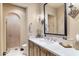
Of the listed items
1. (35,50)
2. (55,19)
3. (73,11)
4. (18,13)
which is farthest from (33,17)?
(73,11)

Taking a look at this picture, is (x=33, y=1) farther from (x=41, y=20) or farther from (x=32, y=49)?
(x=32, y=49)

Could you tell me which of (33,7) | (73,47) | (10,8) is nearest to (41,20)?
(33,7)

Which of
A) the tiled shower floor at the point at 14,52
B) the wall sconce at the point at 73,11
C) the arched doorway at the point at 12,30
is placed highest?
the wall sconce at the point at 73,11

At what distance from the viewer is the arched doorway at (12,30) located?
5.85 ft

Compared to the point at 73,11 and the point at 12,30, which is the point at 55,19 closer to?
the point at 73,11

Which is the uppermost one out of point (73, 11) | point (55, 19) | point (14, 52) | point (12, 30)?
point (73, 11)

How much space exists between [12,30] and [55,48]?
638 mm

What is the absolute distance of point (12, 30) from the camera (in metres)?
1.80

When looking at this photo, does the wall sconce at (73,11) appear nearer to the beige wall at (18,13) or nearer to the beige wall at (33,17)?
the beige wall at (33,17)

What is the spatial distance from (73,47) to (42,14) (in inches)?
25.3

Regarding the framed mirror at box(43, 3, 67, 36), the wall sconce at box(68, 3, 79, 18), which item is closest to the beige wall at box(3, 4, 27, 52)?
the framed mirror at box(43, 3, 67, 36)

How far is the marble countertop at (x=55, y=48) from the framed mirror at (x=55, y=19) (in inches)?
6.4

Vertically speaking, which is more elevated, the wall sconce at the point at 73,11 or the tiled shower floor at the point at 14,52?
the wall sconce at the point at 73,11

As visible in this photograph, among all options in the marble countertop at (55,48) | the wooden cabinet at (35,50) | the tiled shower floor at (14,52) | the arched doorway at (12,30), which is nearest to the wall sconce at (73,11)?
the marble countertop at (55,48)
